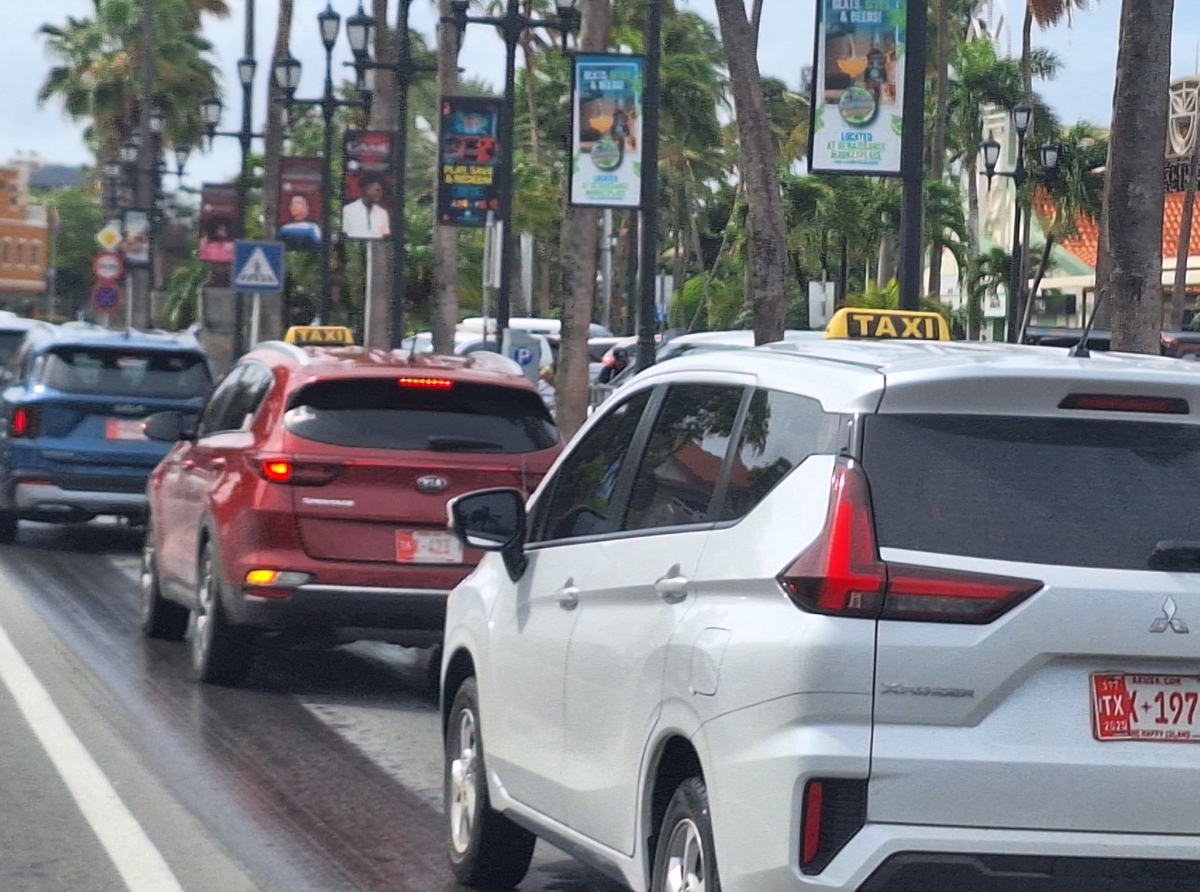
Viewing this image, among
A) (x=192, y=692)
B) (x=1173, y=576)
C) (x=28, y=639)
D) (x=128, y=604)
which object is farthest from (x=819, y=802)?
(x=128, y=604)

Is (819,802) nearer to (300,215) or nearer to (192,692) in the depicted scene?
(192,692)

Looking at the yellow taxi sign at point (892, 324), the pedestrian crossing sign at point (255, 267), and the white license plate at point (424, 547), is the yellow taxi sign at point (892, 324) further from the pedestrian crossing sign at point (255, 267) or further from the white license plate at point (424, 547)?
the pedestrian crossing sign at point (255, 267)

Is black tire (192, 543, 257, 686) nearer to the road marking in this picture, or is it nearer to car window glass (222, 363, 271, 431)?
car window glass (222, 363, 271, 431)

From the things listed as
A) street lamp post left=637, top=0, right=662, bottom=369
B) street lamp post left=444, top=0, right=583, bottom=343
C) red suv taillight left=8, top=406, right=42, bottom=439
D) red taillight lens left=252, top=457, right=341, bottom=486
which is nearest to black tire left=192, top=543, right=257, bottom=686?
red taillight lens left=252, top=457, right=341, bottom=486

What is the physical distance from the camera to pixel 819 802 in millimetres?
4754

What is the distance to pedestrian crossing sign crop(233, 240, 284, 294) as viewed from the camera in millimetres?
33938

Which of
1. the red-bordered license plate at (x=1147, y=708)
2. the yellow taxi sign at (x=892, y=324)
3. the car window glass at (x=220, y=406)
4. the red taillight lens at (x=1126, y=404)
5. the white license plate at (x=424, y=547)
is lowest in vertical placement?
the white license plate at (x=424, y=547)

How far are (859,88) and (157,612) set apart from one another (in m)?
6.58

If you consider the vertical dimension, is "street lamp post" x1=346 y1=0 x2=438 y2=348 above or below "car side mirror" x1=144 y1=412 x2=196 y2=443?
above

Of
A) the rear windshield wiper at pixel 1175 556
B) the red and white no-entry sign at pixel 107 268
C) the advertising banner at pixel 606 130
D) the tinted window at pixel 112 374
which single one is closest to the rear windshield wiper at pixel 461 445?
the rear windshield wiper at pixel 1175 556

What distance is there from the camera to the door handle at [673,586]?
17.9ft

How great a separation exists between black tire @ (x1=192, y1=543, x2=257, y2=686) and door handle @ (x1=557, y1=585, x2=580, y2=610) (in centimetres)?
515

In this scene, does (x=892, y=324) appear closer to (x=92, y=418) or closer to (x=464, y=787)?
(x=464, y=787)

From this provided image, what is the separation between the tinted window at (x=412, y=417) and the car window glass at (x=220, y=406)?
1274 millimetres
